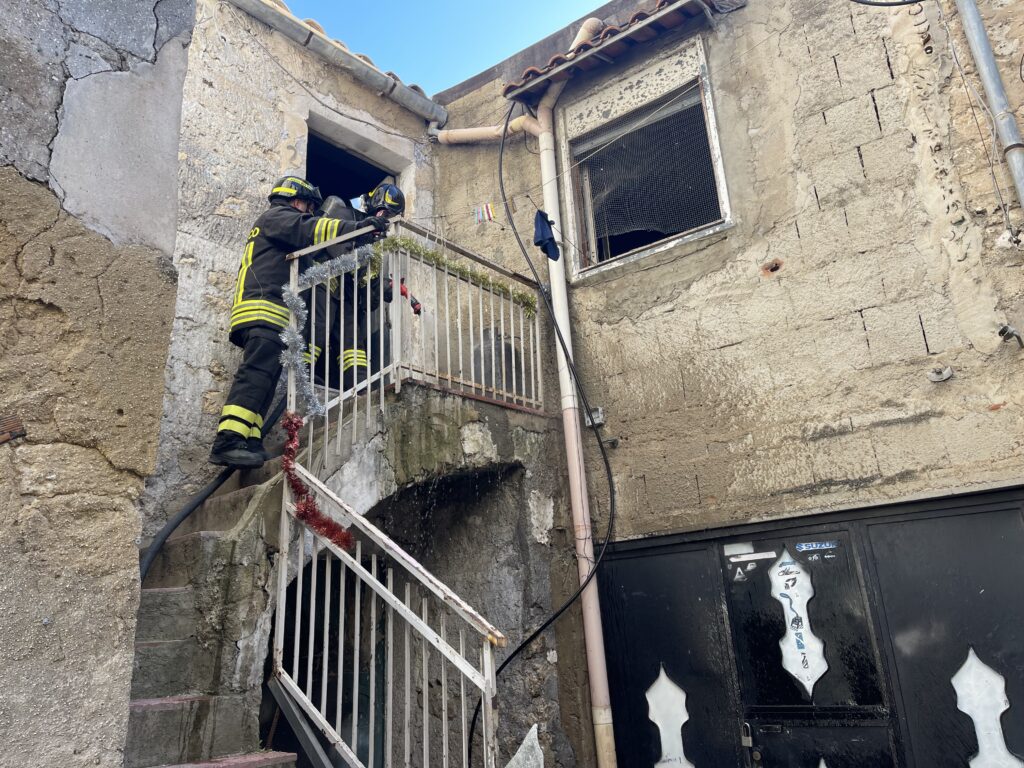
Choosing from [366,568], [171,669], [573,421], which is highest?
[573,421]

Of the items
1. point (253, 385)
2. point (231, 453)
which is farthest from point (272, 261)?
point (231, 453)

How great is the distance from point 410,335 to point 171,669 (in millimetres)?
2348

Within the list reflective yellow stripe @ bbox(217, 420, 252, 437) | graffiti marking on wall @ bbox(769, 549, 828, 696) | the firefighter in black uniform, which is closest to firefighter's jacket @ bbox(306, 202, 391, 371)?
the firefighter in black uniform

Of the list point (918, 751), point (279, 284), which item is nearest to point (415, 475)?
point (279, 284)

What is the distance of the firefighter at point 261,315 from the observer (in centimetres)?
443

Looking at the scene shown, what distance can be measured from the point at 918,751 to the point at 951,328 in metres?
2.26

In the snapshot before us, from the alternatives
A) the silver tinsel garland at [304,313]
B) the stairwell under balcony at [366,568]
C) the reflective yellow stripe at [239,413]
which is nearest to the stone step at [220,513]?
the stairwell under balcony at [366,568]

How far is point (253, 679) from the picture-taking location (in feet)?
11.0

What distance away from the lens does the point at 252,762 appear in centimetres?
290

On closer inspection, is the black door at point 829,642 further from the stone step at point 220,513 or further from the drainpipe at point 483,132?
the drainpipe at point 483,132

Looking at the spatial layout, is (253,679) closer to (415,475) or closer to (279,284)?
(415,475)

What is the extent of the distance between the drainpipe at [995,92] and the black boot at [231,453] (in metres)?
4.45

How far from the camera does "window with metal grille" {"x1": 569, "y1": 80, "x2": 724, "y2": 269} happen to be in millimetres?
5711

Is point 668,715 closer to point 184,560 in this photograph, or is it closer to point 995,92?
point 184,560
